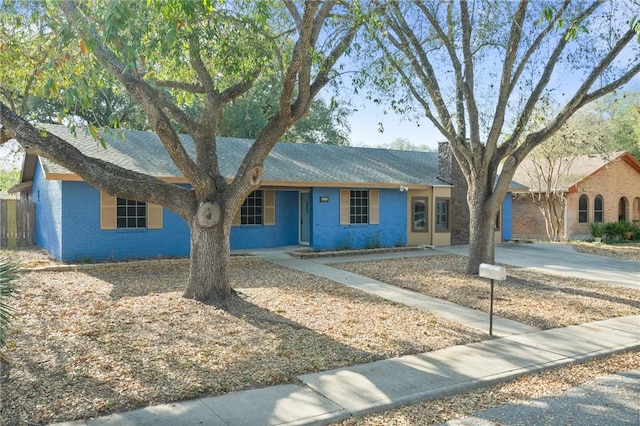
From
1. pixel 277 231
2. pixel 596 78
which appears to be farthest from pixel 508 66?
pixel 277 231

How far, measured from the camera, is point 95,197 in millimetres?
13469

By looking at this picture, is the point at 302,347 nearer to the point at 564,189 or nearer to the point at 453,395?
the point at 453,395

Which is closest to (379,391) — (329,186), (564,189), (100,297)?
(100,297)

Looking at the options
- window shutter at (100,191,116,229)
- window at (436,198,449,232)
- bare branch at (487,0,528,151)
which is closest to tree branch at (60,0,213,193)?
window shutter at (100,191,116,229)

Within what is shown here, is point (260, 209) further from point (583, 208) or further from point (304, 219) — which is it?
point (583, 208)

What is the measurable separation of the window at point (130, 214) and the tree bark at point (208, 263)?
21.4 feet

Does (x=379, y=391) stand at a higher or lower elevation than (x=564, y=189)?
lower

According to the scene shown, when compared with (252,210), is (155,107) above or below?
above

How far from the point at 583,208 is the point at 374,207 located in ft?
46.2

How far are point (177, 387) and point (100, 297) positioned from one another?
194 inches

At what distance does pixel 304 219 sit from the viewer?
1777cm

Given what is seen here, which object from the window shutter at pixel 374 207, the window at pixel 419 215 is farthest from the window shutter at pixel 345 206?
the window at pixel 419 215

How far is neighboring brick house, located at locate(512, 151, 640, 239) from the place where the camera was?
24859 mm

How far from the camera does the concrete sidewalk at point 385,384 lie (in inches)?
167
